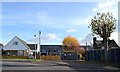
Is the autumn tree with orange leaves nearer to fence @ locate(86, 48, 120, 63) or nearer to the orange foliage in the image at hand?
the orange foliage

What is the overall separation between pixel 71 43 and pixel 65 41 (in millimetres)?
3203

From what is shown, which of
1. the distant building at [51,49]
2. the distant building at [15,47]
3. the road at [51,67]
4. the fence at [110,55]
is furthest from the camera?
the distant building at [51,49]

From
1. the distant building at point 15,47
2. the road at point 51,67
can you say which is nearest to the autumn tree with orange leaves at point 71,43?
the distant building at point 15,47

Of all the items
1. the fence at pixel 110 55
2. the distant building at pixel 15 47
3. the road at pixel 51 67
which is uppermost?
the distant building at pixel 15 47

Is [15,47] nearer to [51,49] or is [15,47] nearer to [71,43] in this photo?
[71,43]

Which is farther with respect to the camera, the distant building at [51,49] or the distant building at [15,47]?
the distant building at [51,49]

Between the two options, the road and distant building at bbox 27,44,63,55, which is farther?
distant building at bbox 27,44,63,55

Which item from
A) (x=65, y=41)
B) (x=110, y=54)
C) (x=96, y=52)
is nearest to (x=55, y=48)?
(x=65, y=41)

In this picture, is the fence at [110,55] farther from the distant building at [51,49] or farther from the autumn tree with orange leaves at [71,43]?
the distant building at [51,49]

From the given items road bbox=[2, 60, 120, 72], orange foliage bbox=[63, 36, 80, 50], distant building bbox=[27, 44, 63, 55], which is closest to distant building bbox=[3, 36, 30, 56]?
orange foliage bbox=[63, 36, 80, 50]

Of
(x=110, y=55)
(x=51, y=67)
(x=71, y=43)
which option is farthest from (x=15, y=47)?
(x=51, y=67)

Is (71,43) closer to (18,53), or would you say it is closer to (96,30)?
(18,53)

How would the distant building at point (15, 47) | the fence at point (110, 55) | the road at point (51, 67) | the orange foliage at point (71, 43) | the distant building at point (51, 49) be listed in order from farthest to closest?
the distant building at point (51, 49)
the orange foliage at point (71, 43)
the distant building at point (15, 47)
the fence at point (110, 55)
the road at point (51, 67)

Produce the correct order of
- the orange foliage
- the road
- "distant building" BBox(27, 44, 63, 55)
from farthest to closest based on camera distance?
"distant building" BBox(27, 44, 63, 55) < the orange foliage < the road
